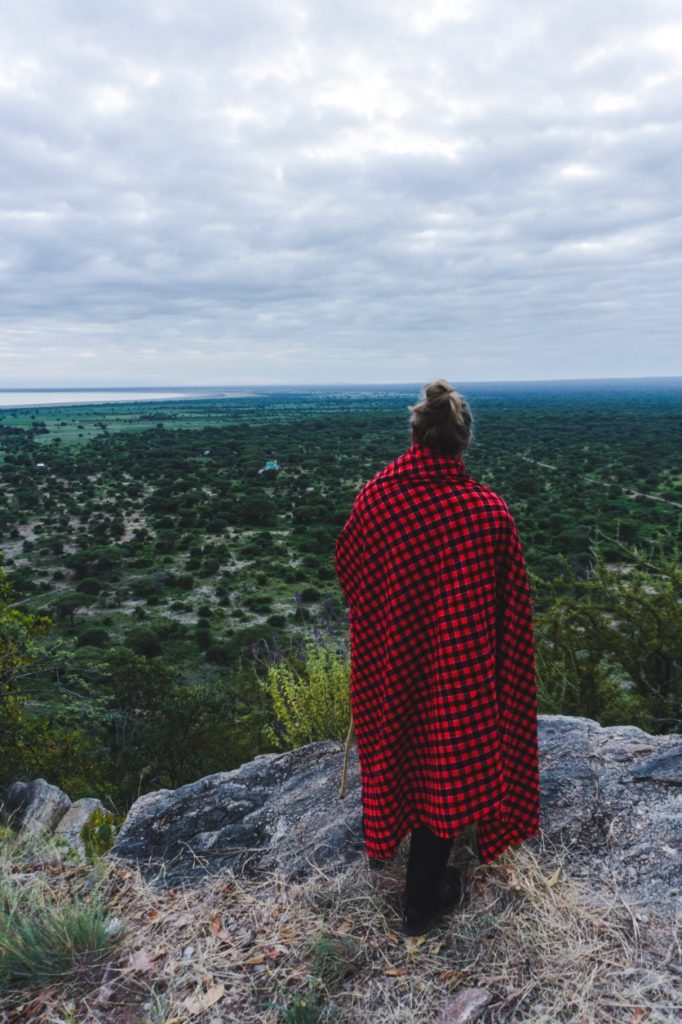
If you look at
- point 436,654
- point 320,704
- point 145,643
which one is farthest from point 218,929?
point 145,643

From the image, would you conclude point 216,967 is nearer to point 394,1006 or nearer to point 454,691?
point 394,1006

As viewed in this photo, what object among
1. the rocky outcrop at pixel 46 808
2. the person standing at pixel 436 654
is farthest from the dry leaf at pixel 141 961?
the rocky outcrop at pixel 46 808

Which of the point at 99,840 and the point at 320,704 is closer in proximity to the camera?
the point at 99,840

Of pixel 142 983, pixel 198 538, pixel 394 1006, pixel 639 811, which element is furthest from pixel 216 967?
pixel 198 538

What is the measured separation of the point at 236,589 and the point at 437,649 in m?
21.3

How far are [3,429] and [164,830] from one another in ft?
344

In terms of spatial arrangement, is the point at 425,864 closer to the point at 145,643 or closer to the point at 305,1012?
the point at 305,1012

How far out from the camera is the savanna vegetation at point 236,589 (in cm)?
635

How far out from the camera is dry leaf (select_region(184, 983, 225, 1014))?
79.5 inches

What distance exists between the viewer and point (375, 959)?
2.15 meters

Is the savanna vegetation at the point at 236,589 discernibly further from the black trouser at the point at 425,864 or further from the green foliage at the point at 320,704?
the black trouser at the point at 425,864

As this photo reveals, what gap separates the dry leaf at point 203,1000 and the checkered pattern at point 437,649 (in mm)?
673

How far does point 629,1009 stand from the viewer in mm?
1845

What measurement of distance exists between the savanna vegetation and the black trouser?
154 centimetres
